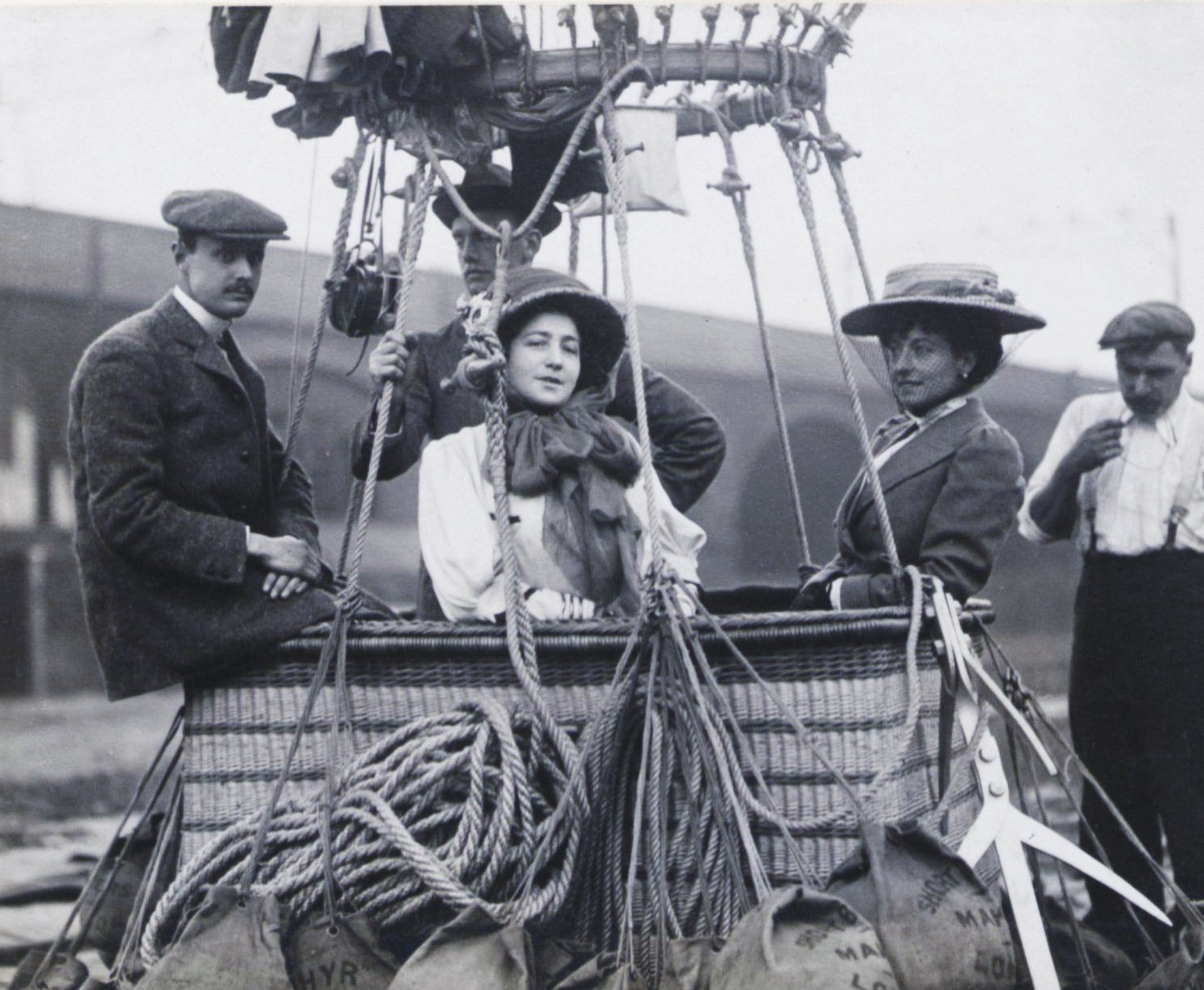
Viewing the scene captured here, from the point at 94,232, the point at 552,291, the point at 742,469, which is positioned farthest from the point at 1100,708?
the point at 742,469

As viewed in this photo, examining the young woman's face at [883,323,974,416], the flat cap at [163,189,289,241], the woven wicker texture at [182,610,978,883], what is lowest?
the woven wicker texture at [182,610,978,883]

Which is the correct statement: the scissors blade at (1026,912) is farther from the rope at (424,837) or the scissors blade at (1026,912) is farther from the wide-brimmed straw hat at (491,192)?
the wide-brimmed straw hat at (491,192)

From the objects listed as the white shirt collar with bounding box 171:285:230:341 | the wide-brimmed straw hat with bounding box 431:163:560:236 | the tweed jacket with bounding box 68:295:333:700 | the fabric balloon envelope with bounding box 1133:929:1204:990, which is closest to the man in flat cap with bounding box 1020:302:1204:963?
the fabric balloon envelope with bounding box 1133:929:1204:990

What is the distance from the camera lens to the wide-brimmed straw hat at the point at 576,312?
291 cm

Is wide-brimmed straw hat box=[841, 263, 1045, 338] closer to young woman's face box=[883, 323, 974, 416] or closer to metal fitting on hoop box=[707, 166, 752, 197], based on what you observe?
young woman's face box=[883, 323, 974, 416]

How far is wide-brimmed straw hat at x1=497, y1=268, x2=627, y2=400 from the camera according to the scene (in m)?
2.91

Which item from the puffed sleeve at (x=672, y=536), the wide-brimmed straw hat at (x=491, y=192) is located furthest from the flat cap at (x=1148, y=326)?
the wide-brimmed straw hat at (x=491, y=192)

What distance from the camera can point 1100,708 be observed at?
375 centimetres

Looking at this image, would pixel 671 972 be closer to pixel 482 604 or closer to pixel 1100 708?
pixel 482 604

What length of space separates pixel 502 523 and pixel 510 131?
1.04 meters

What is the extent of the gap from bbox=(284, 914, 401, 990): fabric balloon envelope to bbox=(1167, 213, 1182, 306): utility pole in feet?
11.6

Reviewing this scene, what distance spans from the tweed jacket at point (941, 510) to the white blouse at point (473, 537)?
0.41m

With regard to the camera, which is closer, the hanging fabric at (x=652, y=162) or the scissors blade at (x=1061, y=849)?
the scissors blade at (x=1061, y=849)

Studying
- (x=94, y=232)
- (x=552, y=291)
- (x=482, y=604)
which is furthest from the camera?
(x=94, y=232)
